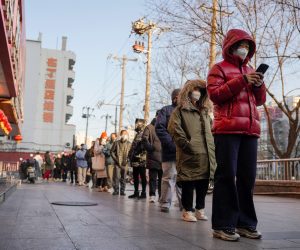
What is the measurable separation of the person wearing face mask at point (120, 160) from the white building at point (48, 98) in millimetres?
48003

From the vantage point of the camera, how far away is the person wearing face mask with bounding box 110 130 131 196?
35.3 feet

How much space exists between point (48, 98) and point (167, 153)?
55.5 m

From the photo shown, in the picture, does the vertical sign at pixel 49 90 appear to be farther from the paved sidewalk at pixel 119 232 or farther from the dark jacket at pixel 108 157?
the paved sidewalk at pixel 119 232

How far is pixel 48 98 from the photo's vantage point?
2356 inches

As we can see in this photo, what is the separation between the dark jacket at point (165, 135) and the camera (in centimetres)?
651

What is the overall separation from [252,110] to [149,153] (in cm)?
453

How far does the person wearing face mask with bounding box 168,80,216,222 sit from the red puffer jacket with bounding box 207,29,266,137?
1145 millimetres

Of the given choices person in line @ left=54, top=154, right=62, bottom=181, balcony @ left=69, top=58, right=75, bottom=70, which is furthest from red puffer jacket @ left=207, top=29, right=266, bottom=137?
balcony @ left=69, top=58, right=75, bottom=70

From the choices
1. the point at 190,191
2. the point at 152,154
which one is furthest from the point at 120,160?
the point at 190,191

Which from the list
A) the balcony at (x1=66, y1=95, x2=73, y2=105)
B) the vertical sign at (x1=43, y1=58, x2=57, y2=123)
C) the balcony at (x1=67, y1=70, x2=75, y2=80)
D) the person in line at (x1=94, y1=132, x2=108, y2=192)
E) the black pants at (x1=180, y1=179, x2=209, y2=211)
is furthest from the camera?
the balcony at (x1=66, y1=95, x2=73, y2=105)

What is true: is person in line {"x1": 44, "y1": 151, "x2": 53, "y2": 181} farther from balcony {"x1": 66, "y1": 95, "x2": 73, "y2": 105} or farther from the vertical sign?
balcony {"x1": 66, "y1": 95, "x2": 73, "y2": 105}

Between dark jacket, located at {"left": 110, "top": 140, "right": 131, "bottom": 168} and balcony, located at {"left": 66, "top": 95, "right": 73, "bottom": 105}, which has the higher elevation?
balcony, located at {"left": 66, "top": 95, "right": 73, "bottom": 105}

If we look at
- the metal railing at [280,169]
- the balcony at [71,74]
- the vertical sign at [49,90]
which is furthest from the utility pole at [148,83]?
the balcony at [71,74]

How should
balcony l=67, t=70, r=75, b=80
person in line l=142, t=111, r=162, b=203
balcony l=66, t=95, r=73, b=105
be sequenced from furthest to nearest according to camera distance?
1. balcony l=66, t=95, r=73, b=105
2. balcony l=67, t=70, r=75, b=80
3. person in line l=142, t=111, r=162, b=203
